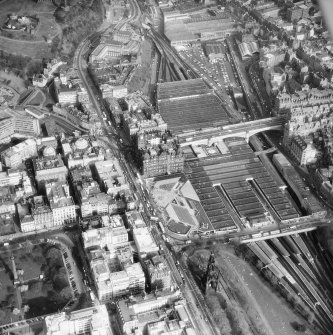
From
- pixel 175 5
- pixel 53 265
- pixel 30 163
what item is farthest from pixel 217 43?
pixel 53 265

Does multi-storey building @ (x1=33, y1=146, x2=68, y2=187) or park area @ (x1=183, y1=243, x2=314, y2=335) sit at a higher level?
multi-storey building @ (x1=33, y1=146, x2=68, y2=187)

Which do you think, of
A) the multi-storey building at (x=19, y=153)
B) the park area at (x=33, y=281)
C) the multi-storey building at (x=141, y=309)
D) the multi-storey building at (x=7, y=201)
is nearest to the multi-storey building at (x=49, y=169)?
the multi-storey building at (x=19, y=153)

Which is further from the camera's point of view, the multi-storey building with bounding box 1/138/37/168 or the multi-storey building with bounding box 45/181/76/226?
the multi-storey building with bounding box 1/138/37/168

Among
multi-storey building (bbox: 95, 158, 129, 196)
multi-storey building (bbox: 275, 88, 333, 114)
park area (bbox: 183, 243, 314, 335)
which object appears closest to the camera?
park area (bbox: 183, 243, 314, 335)

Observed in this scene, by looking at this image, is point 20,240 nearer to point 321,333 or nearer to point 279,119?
point 321,333

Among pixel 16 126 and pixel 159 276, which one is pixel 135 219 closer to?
pixel 159 276

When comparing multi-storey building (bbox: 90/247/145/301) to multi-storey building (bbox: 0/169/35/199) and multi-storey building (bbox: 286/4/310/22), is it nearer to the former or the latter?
multi-storey building (bbox: 0/169/35/199)

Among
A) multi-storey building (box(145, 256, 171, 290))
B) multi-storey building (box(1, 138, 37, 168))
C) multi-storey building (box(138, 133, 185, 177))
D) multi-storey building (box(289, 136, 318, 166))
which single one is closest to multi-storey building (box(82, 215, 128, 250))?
multi-storey building (box(145, 256, 171, 290))
